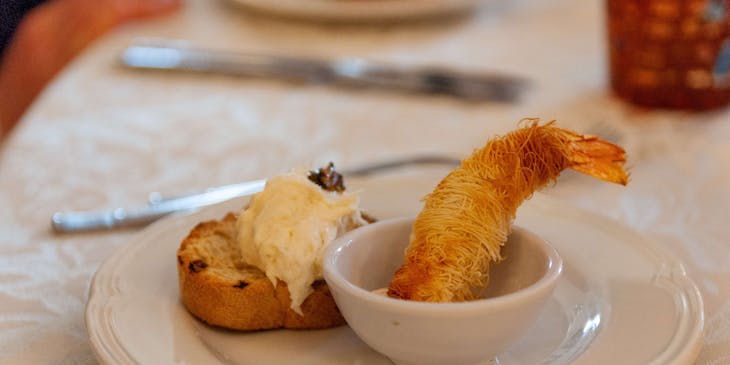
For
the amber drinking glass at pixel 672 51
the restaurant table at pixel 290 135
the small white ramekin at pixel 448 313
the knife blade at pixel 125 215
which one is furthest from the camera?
the amber drinking glass at pixel 672 51

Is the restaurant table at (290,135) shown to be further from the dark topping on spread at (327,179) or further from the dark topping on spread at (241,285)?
the dark topping on spread at (327,179)

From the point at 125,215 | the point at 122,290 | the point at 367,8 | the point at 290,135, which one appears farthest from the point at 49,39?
the point at 122,290

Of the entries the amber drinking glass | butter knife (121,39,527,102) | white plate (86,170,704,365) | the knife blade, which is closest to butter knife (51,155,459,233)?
the knife blade

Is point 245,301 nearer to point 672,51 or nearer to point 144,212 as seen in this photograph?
point 144,212

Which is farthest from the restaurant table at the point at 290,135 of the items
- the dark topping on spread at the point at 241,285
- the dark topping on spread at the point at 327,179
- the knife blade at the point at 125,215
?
the dark topping on spread at the point at 327,179

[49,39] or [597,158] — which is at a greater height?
[597,158]
